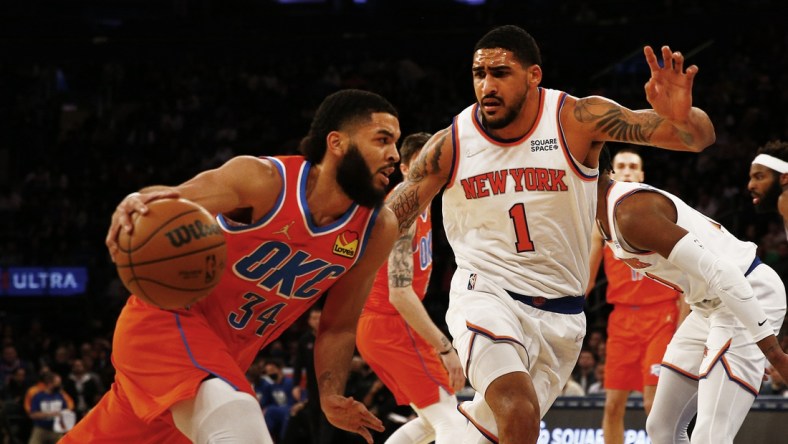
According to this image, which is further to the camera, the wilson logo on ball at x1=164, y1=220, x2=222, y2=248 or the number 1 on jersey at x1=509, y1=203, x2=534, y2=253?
the number 1 on jersey at x1=509, y1=203, x2=534, y2=253

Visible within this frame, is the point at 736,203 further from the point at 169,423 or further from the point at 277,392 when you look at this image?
the point at 169,423

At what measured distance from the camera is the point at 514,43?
4.83 m

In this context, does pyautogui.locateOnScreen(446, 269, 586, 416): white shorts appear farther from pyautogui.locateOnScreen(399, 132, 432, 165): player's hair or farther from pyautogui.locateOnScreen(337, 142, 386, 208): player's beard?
pyautogui.locateOnScreen(399, 132, 432, 165): player's hair

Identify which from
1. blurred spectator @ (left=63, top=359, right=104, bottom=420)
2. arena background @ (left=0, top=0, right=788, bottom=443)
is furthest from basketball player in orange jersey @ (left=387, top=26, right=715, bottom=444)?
arena background @ (left=0, top=0, right=788, bottom=443)

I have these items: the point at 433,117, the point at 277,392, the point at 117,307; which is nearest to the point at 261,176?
the point at 277,392

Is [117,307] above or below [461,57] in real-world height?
below

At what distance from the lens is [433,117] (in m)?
19.6

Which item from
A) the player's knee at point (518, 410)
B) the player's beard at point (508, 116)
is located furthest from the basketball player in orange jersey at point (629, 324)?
the player's knee at point (518, 410)

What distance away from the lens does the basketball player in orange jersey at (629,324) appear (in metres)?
7.16

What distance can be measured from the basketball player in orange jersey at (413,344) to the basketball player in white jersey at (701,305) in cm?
121

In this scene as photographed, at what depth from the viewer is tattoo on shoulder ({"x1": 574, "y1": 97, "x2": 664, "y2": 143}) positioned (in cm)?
454

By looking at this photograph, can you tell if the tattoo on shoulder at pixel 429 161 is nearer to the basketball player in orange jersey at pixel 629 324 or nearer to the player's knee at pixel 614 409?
the basketball player in orange jersey at pixel 629 324

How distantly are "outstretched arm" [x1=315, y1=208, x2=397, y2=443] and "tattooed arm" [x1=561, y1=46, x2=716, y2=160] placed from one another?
1065 millimetres

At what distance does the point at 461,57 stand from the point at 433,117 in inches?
93.6
